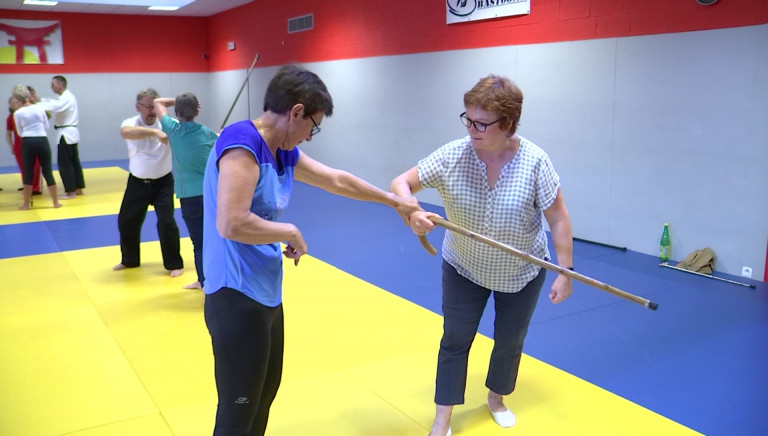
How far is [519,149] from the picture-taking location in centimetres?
263

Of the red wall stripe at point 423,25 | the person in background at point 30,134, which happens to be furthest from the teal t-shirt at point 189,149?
the person in background at point 30,134

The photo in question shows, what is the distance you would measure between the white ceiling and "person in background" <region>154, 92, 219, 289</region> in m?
9.28

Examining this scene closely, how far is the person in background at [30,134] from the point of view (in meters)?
8.05

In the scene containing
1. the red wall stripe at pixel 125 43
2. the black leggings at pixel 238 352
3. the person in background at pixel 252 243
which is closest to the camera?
the person in background at pixel 252 243

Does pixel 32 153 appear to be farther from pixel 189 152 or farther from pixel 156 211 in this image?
pixel 189 152

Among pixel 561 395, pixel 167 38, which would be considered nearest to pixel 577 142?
pixel 561 395

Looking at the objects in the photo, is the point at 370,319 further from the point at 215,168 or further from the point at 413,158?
the point at 413,158

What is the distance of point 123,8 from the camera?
13.6 meters

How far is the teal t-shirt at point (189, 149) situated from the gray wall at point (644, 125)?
362cm

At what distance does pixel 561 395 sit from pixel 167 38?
46.9ft

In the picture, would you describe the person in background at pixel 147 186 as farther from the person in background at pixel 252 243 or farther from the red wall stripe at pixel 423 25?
the red wall stripe at pixel 423 25

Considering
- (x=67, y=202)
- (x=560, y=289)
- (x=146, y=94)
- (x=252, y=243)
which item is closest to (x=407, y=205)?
(x=560, y=289)

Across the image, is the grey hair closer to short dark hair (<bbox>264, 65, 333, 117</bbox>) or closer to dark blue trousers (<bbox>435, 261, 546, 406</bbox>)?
dark blue trousers (<bbox>435, 261, 546, 406</bbox>)

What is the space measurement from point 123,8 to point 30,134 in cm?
645
